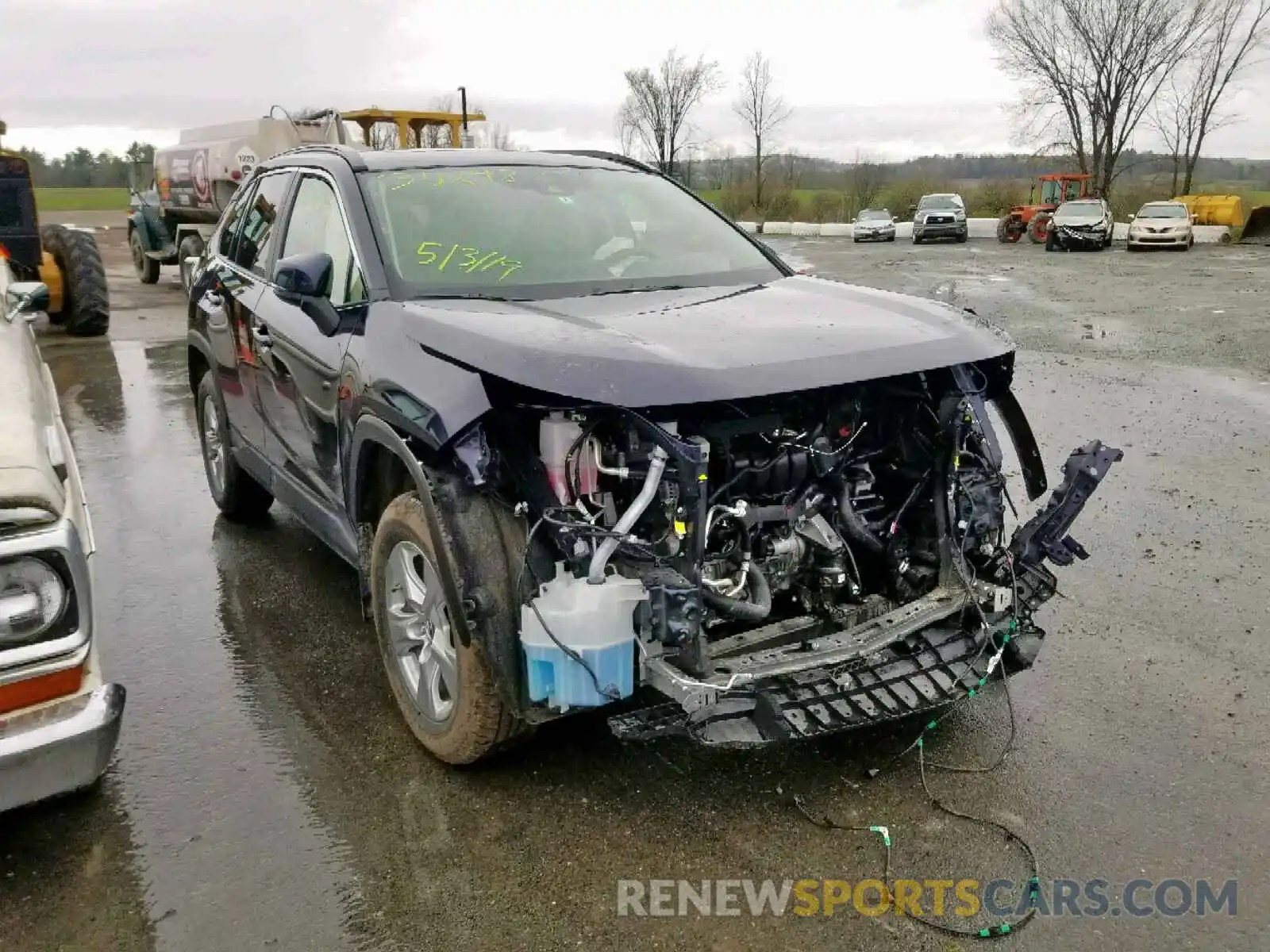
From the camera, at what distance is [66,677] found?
2.54 m

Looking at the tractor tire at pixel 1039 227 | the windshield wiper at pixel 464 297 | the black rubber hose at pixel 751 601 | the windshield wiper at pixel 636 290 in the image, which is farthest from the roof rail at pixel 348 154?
the tractor tire at pixel 1039 227

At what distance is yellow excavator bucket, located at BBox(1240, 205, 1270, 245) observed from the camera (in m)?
30.5

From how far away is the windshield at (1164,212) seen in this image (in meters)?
28.3

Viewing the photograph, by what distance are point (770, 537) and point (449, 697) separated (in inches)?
43.9

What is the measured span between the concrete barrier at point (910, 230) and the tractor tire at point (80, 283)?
23185mm

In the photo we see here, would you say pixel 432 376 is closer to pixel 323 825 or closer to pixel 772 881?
pixel 323 825

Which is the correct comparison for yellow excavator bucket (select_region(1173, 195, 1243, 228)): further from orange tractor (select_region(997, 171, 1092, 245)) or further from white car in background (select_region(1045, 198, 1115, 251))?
white car in background (select_region(1045, 198, 1115, 251))

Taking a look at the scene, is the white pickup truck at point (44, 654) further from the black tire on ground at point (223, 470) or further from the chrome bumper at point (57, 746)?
the black tire on ground at point (223, 470)

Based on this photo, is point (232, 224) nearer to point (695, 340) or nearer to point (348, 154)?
point (348, 154)

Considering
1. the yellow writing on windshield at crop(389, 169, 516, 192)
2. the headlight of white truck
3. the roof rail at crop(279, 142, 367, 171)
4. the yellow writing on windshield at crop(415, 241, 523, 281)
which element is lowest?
the headlight of white truck

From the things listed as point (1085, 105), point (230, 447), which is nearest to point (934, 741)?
point (230, 447)

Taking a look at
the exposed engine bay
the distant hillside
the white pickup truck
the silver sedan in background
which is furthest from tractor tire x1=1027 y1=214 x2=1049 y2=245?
the white pickup truck

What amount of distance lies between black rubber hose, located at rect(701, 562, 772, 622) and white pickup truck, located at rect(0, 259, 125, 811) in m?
1.57

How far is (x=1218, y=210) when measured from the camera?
110 feet
